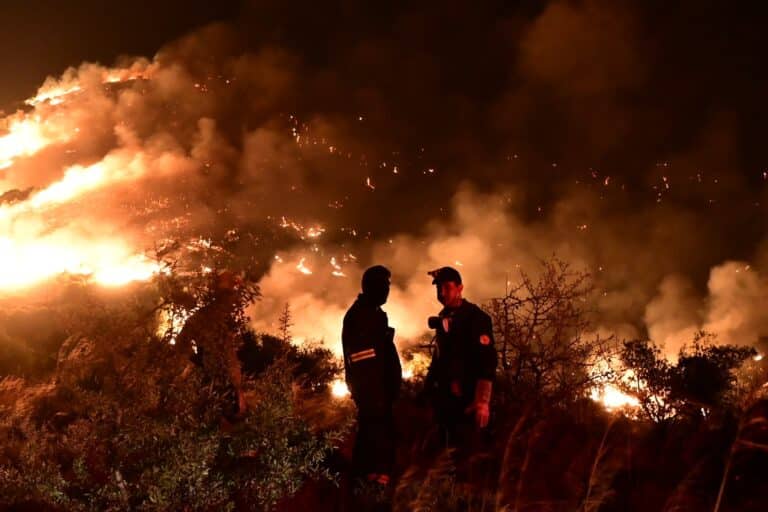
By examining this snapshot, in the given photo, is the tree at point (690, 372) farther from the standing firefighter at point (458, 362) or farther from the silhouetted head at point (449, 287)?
the silhouetted head at point (449, 287)

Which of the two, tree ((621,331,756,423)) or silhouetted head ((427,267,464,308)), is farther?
tree ((621,331,756,423))

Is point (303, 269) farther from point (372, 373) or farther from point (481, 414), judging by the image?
point (481, 414)

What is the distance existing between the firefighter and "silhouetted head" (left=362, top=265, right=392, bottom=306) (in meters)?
2.51

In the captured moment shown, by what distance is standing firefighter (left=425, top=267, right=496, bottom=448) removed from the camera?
4.77 metres

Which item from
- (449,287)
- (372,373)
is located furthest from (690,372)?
(372,373)

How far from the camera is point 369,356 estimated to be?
475 cm

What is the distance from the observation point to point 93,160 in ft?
81.6

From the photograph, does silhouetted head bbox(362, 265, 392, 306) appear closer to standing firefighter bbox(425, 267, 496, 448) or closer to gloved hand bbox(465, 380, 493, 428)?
standing firefighter bbox(425, 267, 496, 448)

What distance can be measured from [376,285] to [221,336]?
2912mm

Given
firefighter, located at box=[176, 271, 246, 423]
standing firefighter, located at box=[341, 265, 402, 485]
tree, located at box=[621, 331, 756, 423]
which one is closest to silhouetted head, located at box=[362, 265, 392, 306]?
standing firefighter, located at box=[341, 265, 402, 485]

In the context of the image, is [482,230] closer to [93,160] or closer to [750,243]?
[750,243]

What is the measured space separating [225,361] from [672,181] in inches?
1385

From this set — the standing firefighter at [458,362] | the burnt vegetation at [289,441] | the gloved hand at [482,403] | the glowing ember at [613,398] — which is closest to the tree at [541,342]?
the burnt vegetation at [289,441]

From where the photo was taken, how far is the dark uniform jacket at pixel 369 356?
187 inches
